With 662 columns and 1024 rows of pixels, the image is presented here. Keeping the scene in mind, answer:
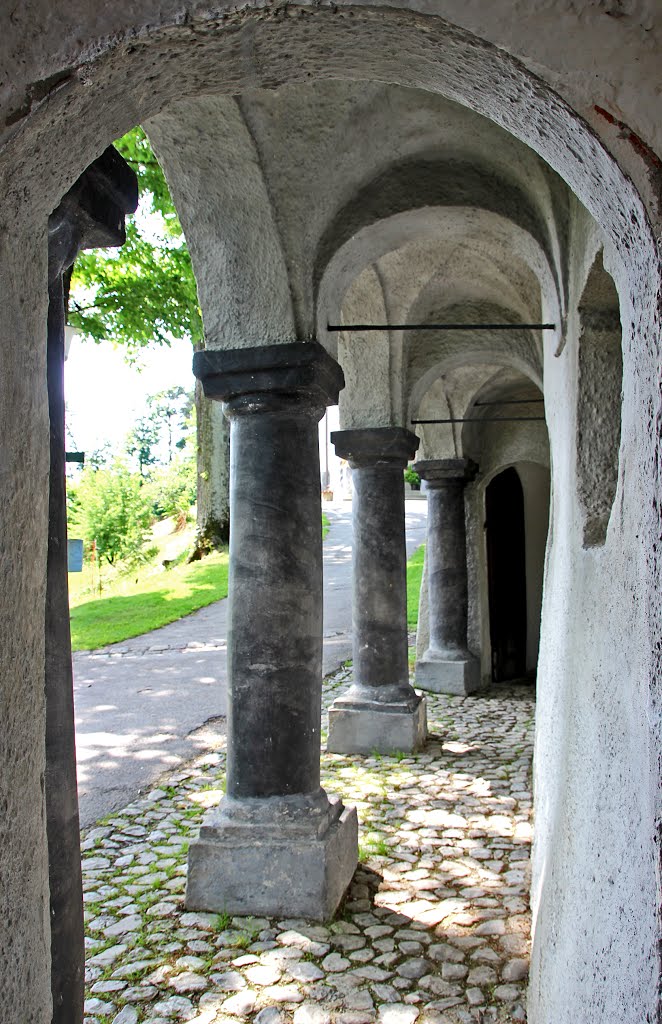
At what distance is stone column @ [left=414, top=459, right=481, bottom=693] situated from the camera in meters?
9.99

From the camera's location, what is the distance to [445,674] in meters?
9.98

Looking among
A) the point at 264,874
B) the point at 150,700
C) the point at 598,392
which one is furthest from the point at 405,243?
the point at 150,700

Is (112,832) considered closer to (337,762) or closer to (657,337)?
(337,762)

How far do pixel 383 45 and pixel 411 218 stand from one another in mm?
3147

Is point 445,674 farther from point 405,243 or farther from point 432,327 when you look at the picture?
point 405,243

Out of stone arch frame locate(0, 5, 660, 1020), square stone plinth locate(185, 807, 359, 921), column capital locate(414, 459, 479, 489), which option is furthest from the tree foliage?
stone arch frame locate(0, 5, 660, 1020)

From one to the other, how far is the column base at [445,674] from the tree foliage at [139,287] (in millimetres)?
4822

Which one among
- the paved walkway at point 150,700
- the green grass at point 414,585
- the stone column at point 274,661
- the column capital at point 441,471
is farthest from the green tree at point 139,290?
the green grass at point 414,585

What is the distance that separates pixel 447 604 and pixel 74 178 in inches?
343

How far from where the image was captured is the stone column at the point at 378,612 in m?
6.86

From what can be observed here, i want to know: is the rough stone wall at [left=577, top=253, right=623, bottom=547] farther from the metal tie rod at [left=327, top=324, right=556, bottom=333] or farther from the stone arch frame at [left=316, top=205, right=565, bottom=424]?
the metal tie rod at [left=327, top=324, right=556, bottom=333]

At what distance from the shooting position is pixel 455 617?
1010cm

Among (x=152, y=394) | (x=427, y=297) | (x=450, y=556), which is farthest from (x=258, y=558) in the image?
(x=152, y=394)

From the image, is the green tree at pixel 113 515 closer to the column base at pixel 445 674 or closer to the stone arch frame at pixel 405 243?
the column base at pixel 445 674
